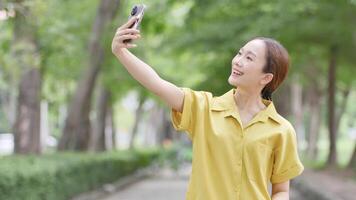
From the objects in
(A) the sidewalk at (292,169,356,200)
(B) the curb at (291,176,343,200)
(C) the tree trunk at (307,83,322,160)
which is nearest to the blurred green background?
(A) the sidewalk at (292,169,356,200)

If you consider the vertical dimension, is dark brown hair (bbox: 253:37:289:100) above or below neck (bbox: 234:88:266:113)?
above

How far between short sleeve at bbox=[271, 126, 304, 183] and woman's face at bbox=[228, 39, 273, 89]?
266mm

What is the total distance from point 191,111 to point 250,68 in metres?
0.32

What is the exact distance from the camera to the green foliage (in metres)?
11.8

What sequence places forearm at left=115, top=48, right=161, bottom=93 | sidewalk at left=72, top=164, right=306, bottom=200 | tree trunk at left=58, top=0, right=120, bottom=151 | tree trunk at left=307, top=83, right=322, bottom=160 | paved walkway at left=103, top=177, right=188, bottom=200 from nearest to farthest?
forearm at left=115, top=48, right=161, bottom=93, sidewalk at left=72, top=164, right=306, bottom=200, paved walkway at left=103, top=177, right=188, bottom=200, tree trunk at left=58, top=0, right=120, bottom=151, tree trunk at left=307, top=83, right=322, bottom=160

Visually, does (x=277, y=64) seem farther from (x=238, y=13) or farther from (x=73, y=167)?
(x=238, y=13)

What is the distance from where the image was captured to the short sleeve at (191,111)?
3572mm

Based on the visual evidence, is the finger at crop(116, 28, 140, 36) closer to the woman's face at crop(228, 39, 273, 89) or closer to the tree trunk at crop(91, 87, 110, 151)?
the woman's face at crop(228, 39, 273, 89)

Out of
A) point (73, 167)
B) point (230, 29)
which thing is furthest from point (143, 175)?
point (73, 167)

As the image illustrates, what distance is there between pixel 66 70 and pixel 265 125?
28.3m

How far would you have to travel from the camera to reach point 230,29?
23.4 meters

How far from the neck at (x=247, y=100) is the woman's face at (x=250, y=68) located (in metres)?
0.05

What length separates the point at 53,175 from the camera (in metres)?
14.6

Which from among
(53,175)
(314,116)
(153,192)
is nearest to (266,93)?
(53,175)
